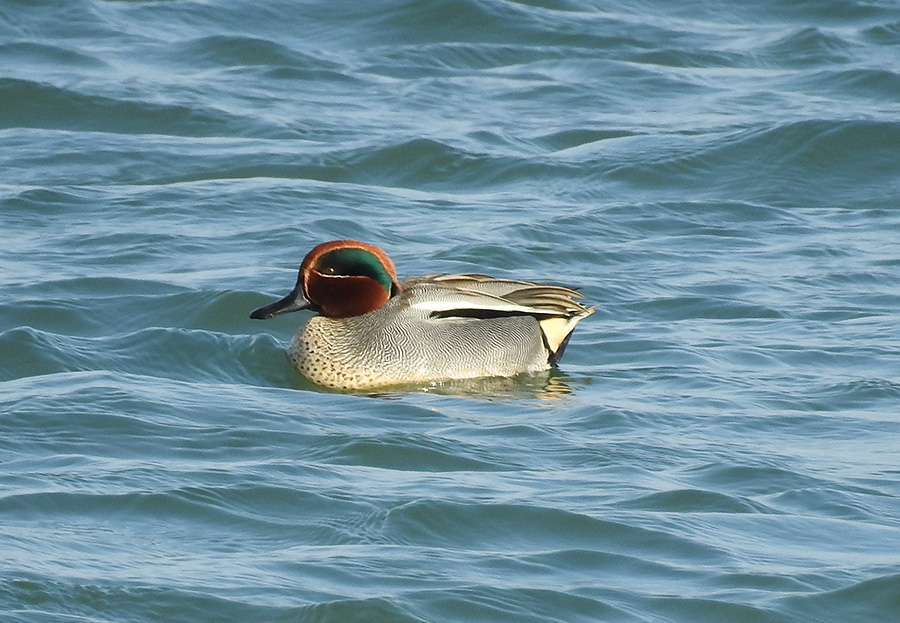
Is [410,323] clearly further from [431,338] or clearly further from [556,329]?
[556,329]

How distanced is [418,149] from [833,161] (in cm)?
315

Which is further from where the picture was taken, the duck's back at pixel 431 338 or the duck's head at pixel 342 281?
the duck's head at pixel 342 281

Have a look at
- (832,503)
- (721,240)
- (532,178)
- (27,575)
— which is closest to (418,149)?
(532,178)

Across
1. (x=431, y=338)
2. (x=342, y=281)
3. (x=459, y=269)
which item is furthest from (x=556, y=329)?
(x=459, y=269)

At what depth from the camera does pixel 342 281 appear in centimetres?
963

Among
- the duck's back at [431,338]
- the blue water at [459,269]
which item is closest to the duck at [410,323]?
the duck's back at [431,338]

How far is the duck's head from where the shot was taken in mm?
9594

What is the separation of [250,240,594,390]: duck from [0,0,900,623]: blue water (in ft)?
0.74

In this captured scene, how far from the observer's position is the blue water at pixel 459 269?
6316 mm

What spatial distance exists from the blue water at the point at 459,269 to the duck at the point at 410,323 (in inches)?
A: 8.9

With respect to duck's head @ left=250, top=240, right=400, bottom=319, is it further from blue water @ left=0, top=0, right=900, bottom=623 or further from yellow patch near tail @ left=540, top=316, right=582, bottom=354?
yellow patch near tail @ left=540, top=316, right=582, bottom=354

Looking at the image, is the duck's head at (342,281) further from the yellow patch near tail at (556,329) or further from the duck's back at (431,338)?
the yellow patch near tail at (556,329)

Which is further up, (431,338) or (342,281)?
(342,281)

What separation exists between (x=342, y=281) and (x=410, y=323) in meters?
0.41
